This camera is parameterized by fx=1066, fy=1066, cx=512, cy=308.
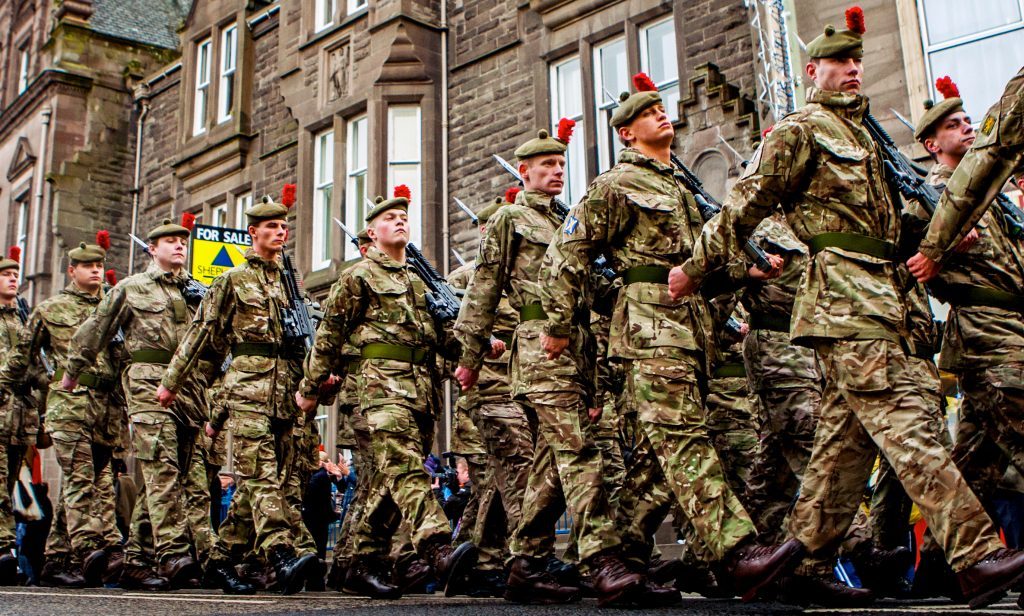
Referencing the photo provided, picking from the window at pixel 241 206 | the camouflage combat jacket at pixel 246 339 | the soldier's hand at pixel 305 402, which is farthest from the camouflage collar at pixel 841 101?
the window at pixel 241 206

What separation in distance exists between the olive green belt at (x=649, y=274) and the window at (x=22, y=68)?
2984 cm

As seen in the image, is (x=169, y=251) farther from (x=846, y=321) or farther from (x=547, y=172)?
(x=846, y=321)

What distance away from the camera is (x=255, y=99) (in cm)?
2144

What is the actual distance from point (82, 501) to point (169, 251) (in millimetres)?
2200

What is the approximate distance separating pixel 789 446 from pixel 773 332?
664mm

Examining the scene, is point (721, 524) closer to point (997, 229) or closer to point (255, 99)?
point (997, 229)

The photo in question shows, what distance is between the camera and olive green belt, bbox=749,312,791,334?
6199mm

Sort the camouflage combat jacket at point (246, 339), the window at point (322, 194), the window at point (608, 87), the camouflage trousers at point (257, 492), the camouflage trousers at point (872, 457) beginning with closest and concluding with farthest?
1. the camouflage trousers at point (872, 457)
2. the camouflage trousers at point (257, 492)
3. the camouflage combat jacket at point (246, 339)
4. the window at point (608, 87)
5. the window at point (322, 194)

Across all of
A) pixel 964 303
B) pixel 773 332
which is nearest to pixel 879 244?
pixel 964 303

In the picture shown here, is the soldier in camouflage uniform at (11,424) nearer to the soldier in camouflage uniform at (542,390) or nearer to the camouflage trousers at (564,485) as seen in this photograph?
the soldier in camouflage uniform at (542,390)

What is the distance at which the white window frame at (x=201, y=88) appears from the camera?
2283 cm

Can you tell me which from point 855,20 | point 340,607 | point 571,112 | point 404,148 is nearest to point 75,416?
point 340,607

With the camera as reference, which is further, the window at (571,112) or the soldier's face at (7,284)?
the window at (571,112)

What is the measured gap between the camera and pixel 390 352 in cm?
670
